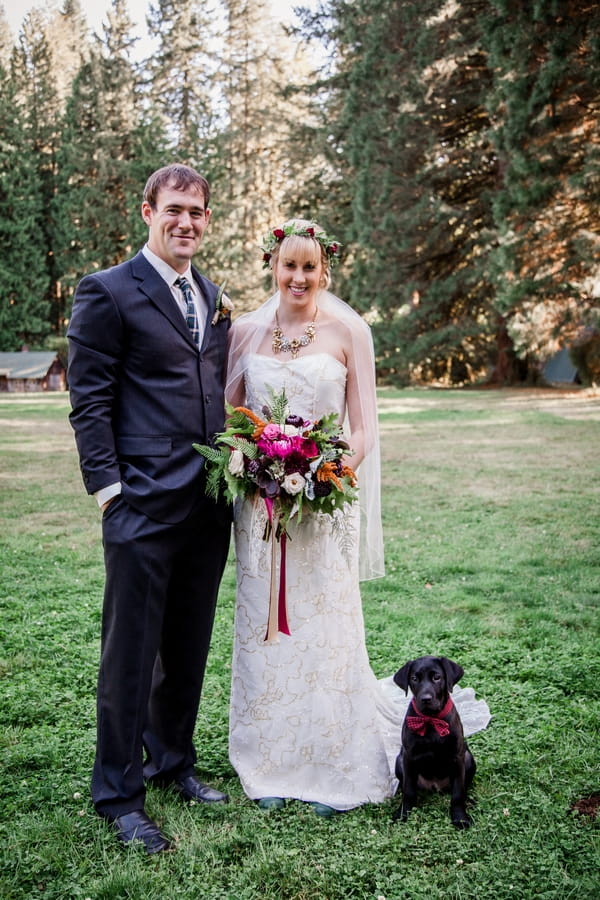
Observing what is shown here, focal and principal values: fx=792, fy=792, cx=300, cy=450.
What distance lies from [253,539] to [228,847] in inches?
49.8

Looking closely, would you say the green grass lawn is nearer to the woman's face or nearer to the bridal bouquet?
the bridal bouquet

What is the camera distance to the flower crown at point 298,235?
3.71 meters

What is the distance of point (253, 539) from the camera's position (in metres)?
3.62

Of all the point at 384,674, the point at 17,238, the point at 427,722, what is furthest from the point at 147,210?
the point at 17,238

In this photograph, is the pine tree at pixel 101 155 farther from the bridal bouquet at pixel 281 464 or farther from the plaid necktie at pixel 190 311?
the bridal bouquet at pixel 281 464

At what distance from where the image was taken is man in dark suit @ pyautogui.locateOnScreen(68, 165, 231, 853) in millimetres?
3150

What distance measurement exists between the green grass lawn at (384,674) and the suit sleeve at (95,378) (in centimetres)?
146

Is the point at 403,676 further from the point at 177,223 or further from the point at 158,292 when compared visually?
the point at 177,223

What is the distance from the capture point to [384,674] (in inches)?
191

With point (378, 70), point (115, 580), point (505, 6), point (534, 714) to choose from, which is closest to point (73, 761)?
point (115, 580)

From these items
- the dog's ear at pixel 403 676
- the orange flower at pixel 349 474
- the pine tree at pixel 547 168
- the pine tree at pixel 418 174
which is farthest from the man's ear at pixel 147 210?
the pine tree at pixel 418 174

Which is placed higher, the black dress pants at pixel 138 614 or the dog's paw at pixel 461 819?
the black dress pants at pixel 138 614

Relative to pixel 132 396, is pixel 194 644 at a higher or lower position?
lower

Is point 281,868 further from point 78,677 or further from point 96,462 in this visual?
point 78,677
